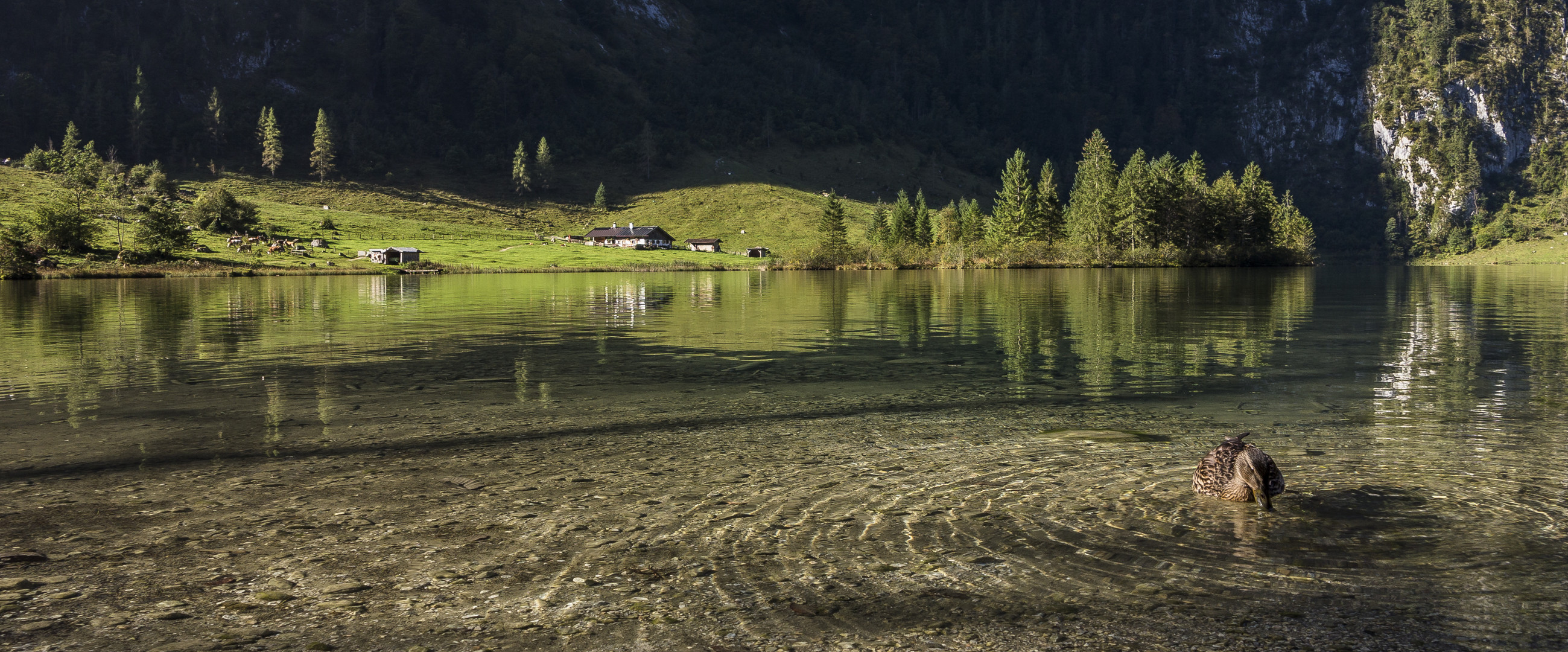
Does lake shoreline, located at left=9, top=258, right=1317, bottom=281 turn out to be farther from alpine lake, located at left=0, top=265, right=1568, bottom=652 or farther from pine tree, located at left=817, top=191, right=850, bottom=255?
alpine lake, located at left=0, top=265, right=1568, bottom=652

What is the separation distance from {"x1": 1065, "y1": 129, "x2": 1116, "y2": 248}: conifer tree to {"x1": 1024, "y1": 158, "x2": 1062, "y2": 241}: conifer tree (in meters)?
2.56

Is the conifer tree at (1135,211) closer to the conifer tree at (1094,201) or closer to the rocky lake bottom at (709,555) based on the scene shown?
the conifer tree at (1094,201)

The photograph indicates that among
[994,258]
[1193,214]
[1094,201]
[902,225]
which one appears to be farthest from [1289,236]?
[902,225]

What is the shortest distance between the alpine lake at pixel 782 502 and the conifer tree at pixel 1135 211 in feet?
426

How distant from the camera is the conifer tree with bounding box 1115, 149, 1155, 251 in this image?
153 meters

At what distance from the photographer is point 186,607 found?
27.1 feet

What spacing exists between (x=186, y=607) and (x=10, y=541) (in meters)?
3.84

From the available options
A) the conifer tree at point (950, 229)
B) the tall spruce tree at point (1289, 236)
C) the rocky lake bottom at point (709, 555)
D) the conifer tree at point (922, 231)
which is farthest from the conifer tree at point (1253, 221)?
the rocky lake bottom at point (709, 555)

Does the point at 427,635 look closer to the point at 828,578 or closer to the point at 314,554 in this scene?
the point at 314,554

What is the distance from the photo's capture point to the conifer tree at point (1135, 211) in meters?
153

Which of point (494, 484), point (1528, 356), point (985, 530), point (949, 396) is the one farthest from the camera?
point (1528, 356)

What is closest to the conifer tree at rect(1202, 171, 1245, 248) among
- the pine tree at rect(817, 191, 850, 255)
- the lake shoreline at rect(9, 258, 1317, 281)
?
the lake shoreline at rect(9, 258, 1317, 281)

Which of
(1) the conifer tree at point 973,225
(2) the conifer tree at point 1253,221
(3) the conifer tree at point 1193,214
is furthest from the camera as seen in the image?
(1) the conifer tree at point 973,225

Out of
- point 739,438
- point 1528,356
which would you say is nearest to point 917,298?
point 1528,356
